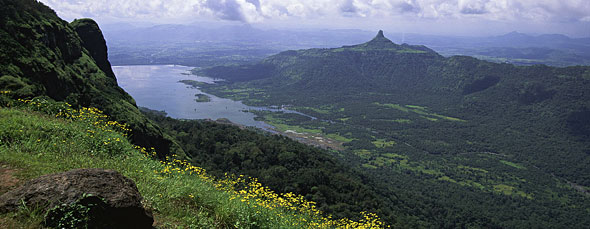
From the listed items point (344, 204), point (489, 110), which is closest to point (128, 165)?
point (344, 204)

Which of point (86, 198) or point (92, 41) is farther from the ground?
point (92, 41)

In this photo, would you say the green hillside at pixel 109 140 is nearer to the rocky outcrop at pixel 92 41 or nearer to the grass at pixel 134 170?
the grass at pixel 134 170

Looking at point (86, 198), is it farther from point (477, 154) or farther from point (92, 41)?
point (477, 154)

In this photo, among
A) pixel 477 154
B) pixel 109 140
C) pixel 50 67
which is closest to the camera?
pixel 109 140

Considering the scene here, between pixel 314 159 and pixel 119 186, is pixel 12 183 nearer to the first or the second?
pixel 119 186

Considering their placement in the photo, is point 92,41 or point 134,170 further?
point 92,41

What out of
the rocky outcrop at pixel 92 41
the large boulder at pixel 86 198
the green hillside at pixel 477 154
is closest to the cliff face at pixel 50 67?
the rocky outcrop at pixel 92 41

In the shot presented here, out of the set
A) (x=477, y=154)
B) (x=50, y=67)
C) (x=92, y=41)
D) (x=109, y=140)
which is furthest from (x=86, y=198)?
(x=477, y=154)
